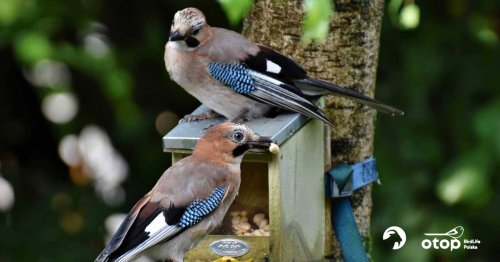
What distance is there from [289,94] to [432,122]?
80.7 inches

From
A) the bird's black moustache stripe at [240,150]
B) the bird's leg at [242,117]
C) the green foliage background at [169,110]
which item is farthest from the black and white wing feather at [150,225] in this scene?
the green foliage background at [169,110]

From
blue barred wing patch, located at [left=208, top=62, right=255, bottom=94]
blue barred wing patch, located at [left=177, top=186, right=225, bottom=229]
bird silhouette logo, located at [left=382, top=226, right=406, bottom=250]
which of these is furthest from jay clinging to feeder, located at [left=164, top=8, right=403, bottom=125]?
bird silhouette logo, located at [left=382, top=226, right=406, bottom=250]

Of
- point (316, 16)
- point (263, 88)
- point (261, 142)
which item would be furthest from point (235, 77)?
point (316, 16)

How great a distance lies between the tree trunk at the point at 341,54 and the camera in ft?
16.8

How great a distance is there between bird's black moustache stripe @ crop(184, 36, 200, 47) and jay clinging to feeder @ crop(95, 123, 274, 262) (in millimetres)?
480

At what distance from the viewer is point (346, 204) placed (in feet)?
16.9

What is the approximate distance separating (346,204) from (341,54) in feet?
2.11

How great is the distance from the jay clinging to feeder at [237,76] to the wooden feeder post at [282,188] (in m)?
0.08

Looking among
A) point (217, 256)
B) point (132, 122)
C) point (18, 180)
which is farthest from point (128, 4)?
point (217, 256)

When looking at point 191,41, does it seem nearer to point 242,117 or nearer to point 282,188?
point 242,117

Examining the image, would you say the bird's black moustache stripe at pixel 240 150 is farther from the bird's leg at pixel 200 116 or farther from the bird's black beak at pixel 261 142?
the bird's leg at pixel 200 116

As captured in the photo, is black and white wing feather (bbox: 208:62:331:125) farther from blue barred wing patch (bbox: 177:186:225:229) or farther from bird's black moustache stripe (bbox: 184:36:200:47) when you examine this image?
blue barred wing patch (bbox: 177:186:225:229)

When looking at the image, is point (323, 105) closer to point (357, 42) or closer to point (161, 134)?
point (357, 42)

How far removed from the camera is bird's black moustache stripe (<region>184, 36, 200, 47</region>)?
5.06 metres
